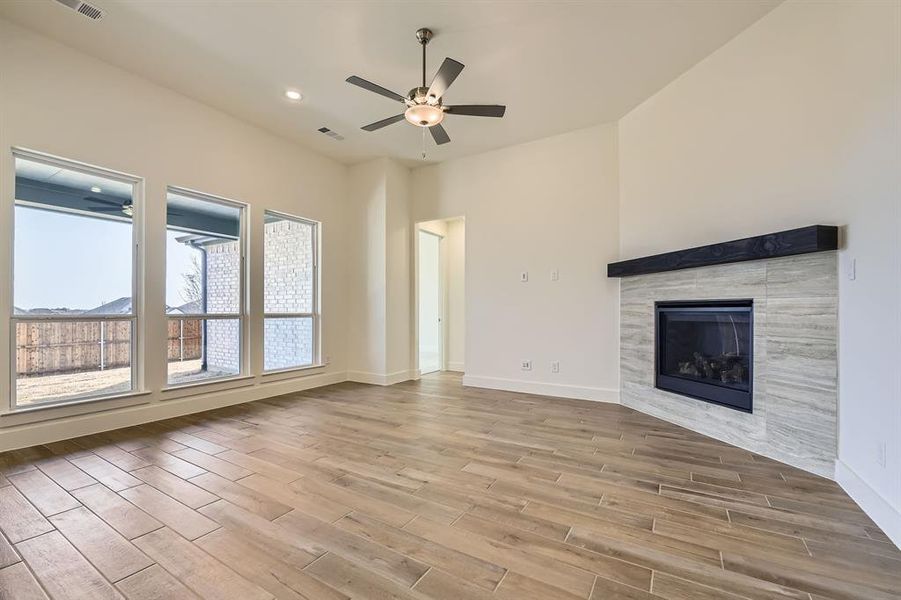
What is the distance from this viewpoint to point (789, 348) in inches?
107

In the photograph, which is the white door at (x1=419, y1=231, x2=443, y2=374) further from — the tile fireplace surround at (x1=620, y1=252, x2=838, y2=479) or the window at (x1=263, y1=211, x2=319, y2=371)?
the tile fireplace surround at (x1=620, y1=252, x2=838, y2=479)

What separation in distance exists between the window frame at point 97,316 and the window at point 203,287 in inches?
10.1

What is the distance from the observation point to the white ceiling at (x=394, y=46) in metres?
2.78

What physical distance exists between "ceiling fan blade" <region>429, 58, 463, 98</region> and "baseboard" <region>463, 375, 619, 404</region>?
3.56m

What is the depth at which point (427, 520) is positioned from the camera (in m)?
1.97

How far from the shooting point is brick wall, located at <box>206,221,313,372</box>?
442cm

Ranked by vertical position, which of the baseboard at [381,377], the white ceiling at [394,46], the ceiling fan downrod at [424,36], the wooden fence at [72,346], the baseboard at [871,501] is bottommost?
the baseboard at [381,377]

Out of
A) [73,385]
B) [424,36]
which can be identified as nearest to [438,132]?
[424,36]

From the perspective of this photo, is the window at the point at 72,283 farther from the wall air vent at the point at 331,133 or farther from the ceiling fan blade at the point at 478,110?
the ceiling fan blade at the point at 478,110

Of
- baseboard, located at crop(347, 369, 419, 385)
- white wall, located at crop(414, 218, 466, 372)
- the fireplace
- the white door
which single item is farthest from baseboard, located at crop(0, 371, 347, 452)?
the fireplace

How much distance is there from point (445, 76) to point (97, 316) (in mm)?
3696

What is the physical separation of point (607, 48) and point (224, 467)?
4.40 metres

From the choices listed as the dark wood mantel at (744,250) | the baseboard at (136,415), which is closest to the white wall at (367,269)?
the baseboard at (136,415)

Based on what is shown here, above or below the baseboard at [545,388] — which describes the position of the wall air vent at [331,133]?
above
